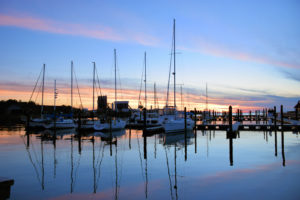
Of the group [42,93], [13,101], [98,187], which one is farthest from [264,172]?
[13,101]

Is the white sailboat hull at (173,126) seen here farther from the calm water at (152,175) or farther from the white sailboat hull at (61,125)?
the white sailboat hull at (61,125)

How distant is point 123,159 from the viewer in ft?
66.7

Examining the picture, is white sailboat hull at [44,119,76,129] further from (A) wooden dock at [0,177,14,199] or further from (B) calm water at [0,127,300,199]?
(A) wooden dock at [0,177,14,199]

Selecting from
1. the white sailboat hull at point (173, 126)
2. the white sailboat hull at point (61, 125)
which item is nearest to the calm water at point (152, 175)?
the white sailboat hull at point (173, 126)

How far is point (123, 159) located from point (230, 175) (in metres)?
8.47

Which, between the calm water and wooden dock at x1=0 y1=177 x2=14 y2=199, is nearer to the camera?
wooden dock at x1=0 y1=177 x2=14 y2=199

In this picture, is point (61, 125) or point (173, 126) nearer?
point (173, 126)

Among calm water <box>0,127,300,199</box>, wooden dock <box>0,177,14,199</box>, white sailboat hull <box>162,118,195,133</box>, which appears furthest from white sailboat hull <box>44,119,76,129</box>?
wooden dock <box>0,177,14,199</box>

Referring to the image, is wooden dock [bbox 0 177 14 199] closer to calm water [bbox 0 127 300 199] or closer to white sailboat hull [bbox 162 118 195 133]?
calm water [bbox 0 127 300 199]

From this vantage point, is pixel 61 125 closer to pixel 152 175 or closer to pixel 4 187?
pixel 152 175

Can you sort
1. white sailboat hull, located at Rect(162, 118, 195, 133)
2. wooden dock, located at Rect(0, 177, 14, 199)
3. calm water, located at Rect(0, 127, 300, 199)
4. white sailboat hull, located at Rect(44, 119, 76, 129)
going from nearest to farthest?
wooden dock, located at Rect(0, 177, 14, 199) < calm water, located at Rect(0, 127, 300, 199) < white sailboat hull, located at Rect(162, 118, 195, 133) < white sailboat hull, located at Rect(44, 119, 76, 129)

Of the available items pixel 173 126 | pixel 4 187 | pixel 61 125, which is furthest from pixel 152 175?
pixel 61 125

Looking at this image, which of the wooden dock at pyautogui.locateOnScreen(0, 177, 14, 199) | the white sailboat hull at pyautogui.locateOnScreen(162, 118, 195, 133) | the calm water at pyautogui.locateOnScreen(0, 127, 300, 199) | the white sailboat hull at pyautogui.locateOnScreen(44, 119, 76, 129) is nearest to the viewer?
the wooden dock at pyautogui.locateOnScreen(0, 177, 14, 199)

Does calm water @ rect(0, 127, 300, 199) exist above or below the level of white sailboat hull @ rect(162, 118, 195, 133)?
below
